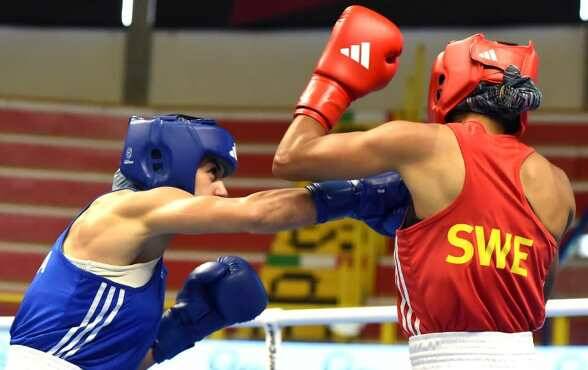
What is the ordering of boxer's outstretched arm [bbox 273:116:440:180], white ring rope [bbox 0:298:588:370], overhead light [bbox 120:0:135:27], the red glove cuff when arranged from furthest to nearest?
overhead light [bbox 120:0:135:27] → white ring rope [bbox 0:298:588:370] → the red glove cuff → boxer's outstretched arm [bbox 273:116:440:180]

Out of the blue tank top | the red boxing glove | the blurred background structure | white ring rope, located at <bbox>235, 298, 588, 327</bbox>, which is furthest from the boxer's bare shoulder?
the blurred background structure

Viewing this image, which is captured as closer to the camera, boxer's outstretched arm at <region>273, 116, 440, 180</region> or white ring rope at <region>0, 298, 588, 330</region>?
boxer's outstretched arm at <region>273, 116, 440, 180</region>

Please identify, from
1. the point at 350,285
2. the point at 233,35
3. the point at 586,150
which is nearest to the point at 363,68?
the point at 350,285

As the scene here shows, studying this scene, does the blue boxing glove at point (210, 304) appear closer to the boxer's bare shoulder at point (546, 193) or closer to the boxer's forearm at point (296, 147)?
the boxer's forearm at point (296, 147)

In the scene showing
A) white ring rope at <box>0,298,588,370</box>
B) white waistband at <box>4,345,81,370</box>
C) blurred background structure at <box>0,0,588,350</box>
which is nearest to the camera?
white waistband at <box>4,345,81,370</box>

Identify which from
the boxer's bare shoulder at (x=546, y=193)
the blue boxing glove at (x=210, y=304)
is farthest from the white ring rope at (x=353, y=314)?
the boxer's bare shoulder at (x=546, y=193)

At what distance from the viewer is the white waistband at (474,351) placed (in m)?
2.24

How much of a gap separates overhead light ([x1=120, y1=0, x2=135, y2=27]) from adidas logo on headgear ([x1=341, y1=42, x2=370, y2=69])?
7312 millimetres

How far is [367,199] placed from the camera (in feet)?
8.23

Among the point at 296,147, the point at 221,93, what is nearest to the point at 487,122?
the point at 296,147

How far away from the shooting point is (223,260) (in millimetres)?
2889

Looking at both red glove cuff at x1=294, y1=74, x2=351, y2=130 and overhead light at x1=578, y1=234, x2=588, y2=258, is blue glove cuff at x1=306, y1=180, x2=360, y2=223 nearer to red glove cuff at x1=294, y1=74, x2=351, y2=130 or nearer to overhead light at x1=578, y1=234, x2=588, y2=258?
red glove cuff at x1=294, y1=74, x2=351, y2=130

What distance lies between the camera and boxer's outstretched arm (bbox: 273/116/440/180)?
2.23 m

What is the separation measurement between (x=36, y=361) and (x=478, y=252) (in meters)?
1.10
